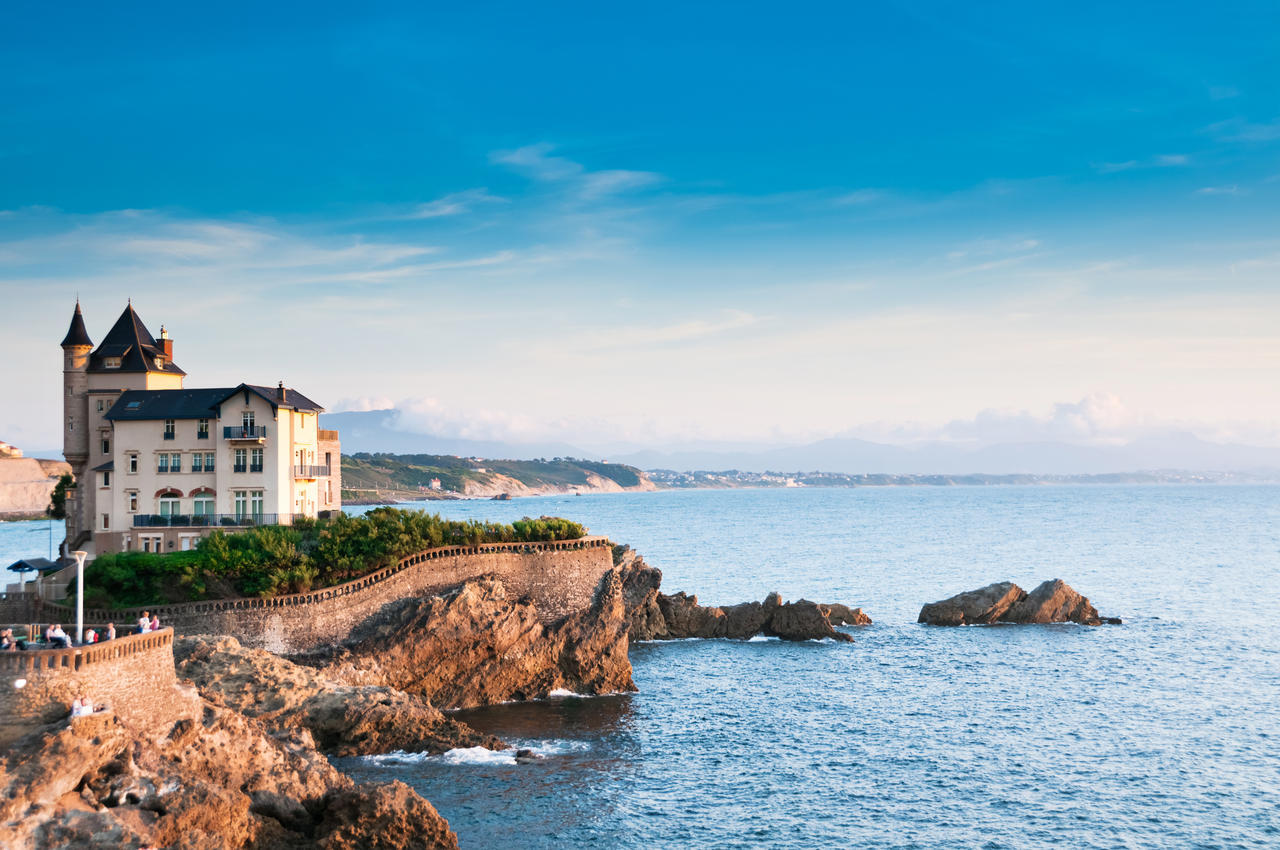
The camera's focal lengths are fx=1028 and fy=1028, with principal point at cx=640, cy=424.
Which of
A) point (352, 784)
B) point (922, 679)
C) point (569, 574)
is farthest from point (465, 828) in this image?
point (922, 679)

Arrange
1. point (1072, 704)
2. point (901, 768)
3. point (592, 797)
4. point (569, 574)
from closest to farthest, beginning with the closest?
point (592, 797) → point (901, 768) → point (1072, 704) → point (569, 574)

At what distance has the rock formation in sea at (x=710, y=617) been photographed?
68.6m

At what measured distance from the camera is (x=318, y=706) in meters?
41.9

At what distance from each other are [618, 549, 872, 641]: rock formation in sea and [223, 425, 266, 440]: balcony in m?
24.4

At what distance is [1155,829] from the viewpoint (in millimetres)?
33438

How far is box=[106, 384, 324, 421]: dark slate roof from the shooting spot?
5875 centimetres

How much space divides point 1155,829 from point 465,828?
73.4 feet

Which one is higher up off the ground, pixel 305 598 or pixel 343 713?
pixel 305 598

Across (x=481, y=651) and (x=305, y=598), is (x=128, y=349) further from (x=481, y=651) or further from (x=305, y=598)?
(x=481, y=651)

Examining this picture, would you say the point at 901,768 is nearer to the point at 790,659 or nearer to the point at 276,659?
the point at 790,659

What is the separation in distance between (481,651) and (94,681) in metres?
23.4

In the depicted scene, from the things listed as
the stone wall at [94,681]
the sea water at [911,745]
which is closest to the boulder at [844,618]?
the sea water at [911,745]

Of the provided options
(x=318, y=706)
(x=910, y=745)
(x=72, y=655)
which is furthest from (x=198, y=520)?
(x=910, y=745)

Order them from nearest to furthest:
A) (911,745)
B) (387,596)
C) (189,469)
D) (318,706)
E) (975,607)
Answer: (318,706)
(911,745)
(387,596)
(189,469)
(975,607)
